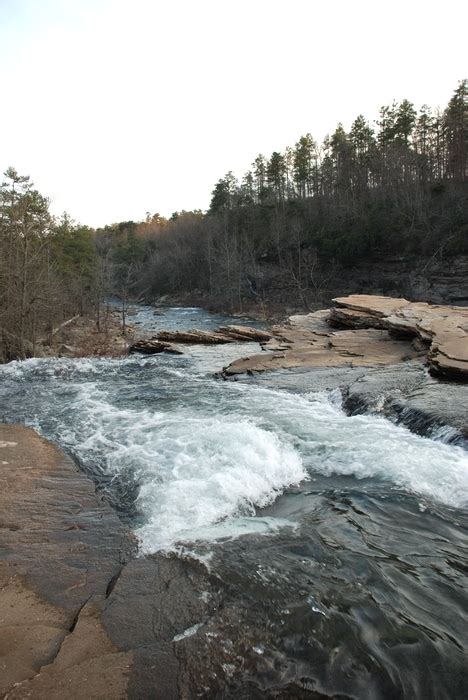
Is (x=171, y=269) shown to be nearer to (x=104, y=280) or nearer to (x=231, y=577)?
(x=104, y=280)

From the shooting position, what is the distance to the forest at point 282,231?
19281 mm

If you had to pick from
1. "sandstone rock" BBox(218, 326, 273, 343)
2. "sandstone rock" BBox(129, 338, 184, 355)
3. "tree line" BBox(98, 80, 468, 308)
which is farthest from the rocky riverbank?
"tree line" BBox(98, 80, 468, 308)

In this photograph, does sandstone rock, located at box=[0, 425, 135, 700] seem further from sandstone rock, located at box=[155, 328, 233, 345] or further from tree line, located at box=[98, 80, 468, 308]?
tree line, located at box=[98, 80, 468, 308]

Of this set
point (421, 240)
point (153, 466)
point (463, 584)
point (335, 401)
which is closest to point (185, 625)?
point (463, 584)

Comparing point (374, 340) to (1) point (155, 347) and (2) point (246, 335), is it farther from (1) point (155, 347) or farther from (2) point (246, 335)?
(1) point (155, 347)

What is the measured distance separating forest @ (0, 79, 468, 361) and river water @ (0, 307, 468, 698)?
11992 mm

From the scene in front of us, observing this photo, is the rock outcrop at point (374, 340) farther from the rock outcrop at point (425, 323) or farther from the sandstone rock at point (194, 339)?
the sandstone rock at point (194, 339)

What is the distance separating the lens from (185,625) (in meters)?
2.99

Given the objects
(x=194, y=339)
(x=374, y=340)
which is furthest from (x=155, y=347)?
(x=374, y=340)

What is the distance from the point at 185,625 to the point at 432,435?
534 cm

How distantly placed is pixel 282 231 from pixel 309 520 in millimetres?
51092

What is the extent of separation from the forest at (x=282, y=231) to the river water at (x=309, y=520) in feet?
39.3

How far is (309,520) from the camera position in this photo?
15.0ft

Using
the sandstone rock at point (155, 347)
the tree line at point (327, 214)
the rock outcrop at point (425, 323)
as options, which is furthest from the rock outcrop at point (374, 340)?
the tree line at point (327, 214)
